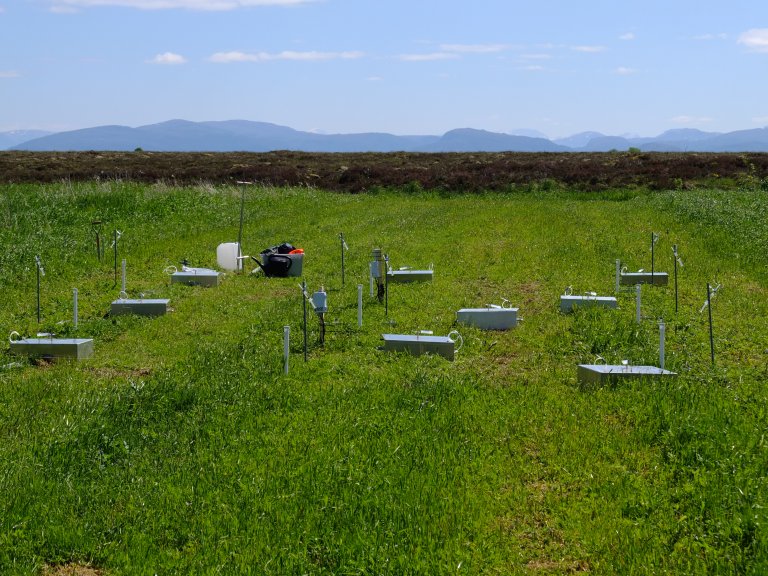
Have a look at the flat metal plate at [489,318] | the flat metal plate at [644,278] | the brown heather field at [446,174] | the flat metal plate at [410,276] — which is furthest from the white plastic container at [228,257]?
the brown heather field at [446,174]

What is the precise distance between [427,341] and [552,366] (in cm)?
166

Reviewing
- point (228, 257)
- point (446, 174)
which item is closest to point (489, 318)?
point (228, 257)

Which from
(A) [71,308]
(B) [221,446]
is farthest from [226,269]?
(B) [221,446]

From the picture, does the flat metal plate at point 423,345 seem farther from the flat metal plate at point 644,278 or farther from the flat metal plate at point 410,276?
the flat metal plate at point 644,278

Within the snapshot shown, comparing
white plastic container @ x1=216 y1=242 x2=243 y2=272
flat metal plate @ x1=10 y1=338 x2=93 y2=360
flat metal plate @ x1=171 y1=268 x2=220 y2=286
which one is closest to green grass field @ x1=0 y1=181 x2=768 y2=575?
flat metal plate @ x1=10 y1=338 x2=93 y2=360

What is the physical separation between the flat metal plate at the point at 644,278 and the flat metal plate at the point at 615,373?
6.73 meters

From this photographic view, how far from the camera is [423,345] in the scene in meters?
11.1

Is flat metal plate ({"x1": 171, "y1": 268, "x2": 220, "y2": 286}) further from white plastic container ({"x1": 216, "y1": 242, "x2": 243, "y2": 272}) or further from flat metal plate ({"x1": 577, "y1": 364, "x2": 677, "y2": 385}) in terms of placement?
flat metal plate ({"x1": 577, "y1": 364, "x2": 677, "y2": 385})

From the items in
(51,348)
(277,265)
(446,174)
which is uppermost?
(446,174)

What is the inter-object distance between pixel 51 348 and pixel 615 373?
7287 mm

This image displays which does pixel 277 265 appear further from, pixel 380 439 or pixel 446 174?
pixel 446 174

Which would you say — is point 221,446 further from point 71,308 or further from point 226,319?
point 71,308

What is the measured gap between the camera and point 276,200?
36062 millimetres

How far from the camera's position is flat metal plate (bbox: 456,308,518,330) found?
12938mm
